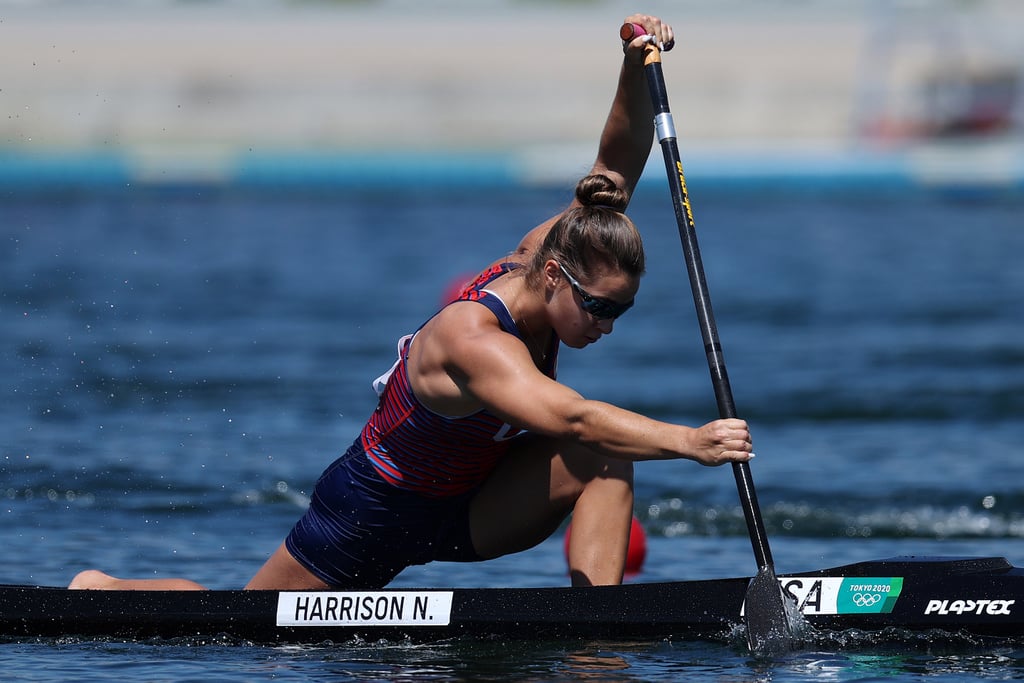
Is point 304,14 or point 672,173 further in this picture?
point 304,14

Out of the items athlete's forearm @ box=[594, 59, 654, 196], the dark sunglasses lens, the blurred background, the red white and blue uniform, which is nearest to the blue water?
the red white and blue uniform

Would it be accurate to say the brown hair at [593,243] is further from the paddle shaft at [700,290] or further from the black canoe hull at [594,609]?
the black canoe hull at [594,609]

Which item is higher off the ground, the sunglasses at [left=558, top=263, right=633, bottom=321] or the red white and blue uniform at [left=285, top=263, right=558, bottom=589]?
the sunglasses at [left=558, top=263, right=633, bottom=321]

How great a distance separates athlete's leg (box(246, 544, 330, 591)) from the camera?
212 inches

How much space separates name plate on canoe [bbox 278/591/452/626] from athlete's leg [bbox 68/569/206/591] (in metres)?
0.40

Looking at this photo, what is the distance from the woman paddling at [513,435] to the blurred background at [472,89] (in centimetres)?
2406

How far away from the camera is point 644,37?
562 cm

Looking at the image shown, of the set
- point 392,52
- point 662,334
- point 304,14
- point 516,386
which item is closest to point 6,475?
point 516,386

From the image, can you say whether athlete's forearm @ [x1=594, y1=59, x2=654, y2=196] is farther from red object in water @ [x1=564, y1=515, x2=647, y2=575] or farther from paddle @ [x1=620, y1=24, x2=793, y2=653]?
red object in water @ [x1=564, y1=515, x2=647, y2=575]

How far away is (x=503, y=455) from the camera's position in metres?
5.30

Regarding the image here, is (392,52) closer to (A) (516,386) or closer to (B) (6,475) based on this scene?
(B) (6,475)

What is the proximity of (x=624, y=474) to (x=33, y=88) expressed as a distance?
1468 inches

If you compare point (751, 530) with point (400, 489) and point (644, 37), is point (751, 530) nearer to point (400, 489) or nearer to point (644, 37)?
point (400, 489)

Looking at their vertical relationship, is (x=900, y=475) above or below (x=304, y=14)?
below
